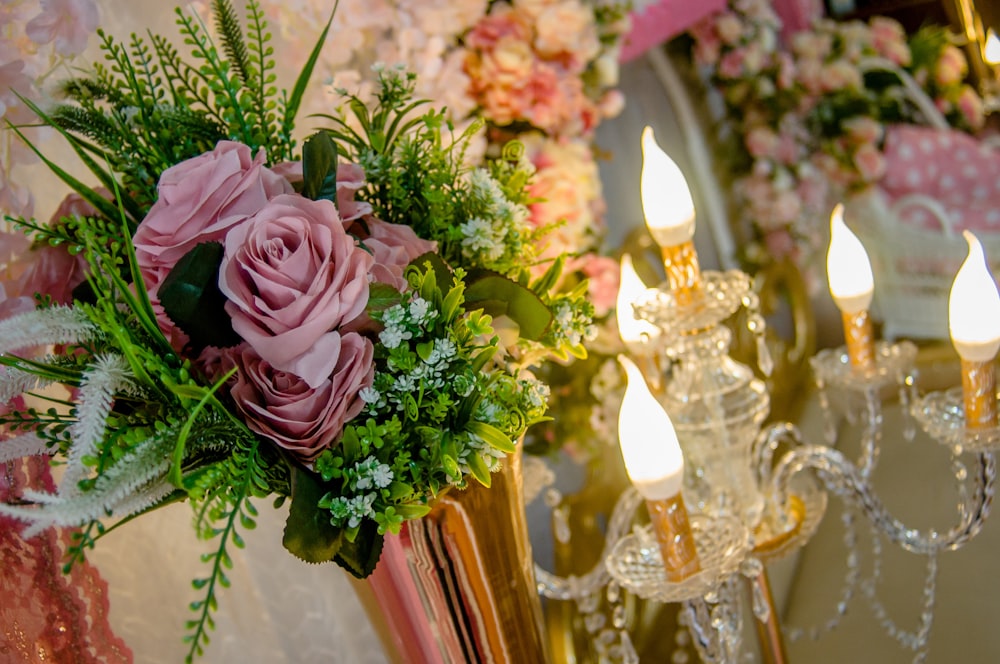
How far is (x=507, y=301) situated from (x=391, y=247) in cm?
7

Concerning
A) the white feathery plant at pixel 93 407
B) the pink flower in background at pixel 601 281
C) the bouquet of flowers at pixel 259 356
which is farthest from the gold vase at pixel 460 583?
the pink flower in background at pixel 601 281

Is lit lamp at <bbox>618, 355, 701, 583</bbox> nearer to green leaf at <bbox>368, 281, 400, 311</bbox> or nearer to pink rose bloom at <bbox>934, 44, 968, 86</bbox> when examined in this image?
green leaf at <bbox>368, 281, 400, 311</bbox>

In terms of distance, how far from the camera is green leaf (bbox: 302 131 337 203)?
432 mm

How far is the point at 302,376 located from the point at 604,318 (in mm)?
662

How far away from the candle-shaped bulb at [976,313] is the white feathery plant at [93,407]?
1.55 feet

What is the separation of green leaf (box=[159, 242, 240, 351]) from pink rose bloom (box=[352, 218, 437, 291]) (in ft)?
0.23

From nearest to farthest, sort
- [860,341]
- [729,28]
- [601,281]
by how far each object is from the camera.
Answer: [860,341] < [601,281] < [729,28]

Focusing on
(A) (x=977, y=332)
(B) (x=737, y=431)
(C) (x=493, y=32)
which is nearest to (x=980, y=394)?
(A) (x=977, y=332)

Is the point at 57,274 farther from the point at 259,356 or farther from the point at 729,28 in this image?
the point at 729,28

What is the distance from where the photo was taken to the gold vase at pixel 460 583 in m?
0.46

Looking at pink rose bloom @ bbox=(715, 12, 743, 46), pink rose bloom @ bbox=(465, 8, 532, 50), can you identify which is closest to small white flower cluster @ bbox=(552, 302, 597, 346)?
pink rose bloom @ bbox=(465, 8, 532, 50)

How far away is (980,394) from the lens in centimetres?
55

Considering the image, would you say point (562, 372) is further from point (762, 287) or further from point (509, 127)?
point (762, 287)

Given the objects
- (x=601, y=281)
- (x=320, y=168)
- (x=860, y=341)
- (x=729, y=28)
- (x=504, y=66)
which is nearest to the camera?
(x=320, y=168)
